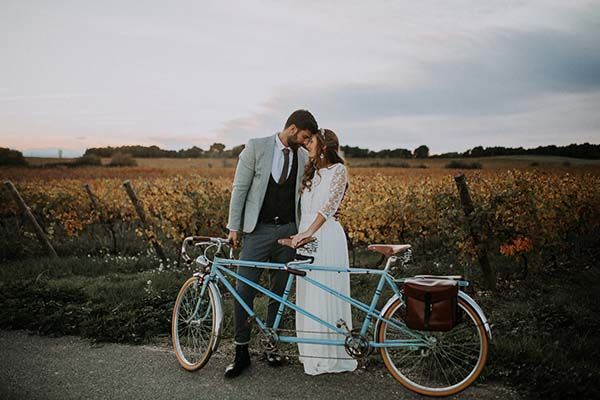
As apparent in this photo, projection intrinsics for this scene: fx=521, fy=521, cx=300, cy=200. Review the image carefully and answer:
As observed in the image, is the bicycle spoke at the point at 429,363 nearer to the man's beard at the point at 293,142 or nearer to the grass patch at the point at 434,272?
the grass patch at the point at 434,272

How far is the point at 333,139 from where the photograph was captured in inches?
164

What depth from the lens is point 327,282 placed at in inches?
161

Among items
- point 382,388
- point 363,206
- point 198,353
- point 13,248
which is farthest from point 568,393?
point 13,248

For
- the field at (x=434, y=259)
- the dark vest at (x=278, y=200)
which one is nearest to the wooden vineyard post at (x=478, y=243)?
the field at (x=434, y=259)

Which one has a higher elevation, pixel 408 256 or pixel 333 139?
pixel 333 139

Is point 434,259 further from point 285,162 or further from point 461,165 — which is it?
point 461,165

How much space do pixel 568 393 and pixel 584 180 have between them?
7.00m

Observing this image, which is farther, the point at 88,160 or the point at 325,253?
the point at 88,160

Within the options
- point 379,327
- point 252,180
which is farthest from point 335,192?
point 379,327

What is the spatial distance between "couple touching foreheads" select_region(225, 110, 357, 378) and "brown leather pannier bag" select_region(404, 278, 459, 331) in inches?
30.8

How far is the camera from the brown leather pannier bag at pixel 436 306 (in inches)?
136

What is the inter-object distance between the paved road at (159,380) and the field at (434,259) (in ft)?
1.62

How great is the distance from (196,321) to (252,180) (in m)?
1.27

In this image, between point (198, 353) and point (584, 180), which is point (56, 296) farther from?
point (584, 180)
